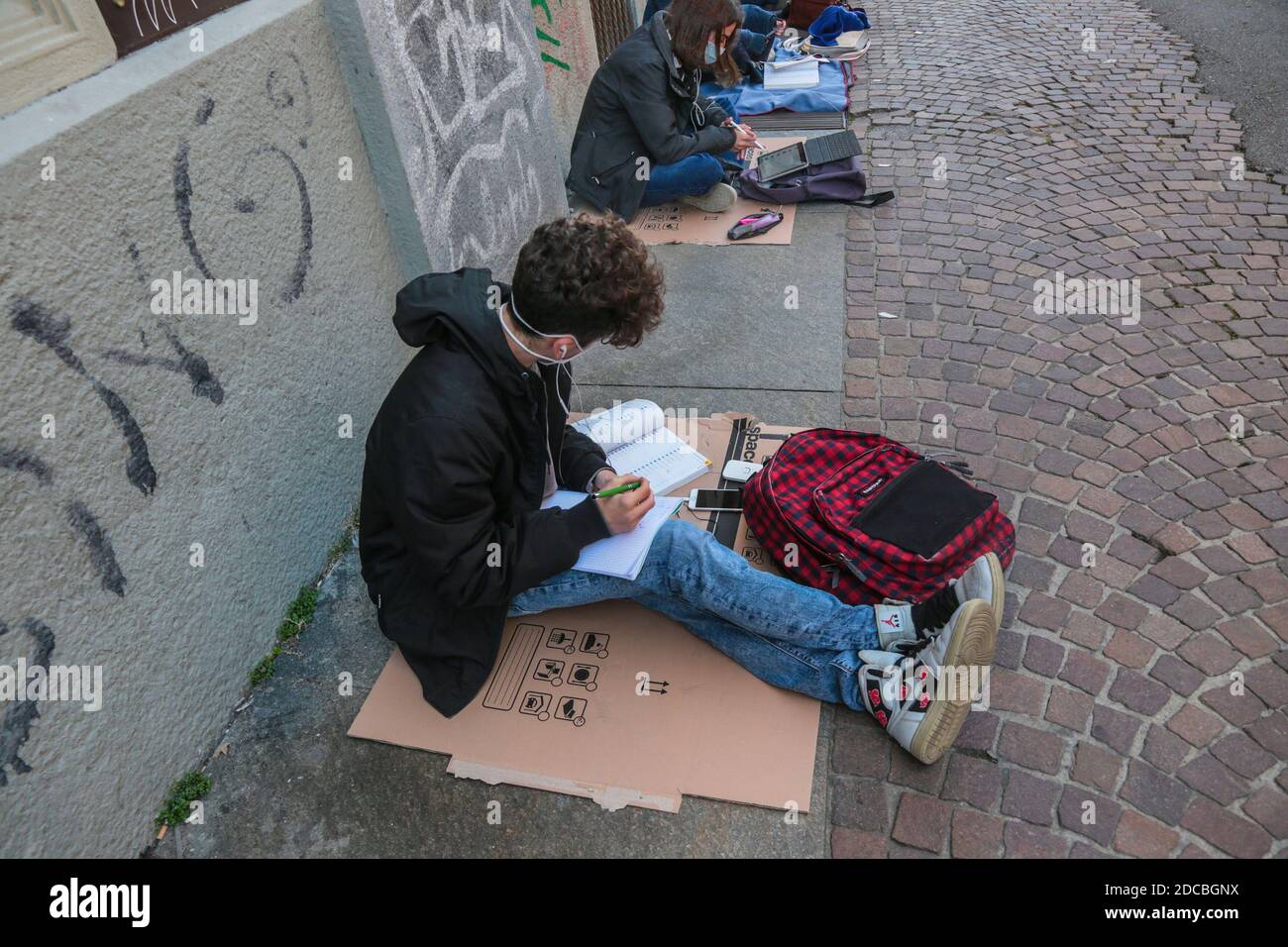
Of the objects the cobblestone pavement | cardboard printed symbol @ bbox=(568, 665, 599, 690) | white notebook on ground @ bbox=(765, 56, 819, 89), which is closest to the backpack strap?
the cobblestone pavement

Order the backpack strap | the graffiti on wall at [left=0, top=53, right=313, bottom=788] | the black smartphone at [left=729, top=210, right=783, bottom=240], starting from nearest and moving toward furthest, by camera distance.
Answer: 1. the graffiti on wall at [left=0, top=53, right=313, bottom=788]
2. the black smartphone at [left=729, top=210, right=783, bottom=240]
3. the backpack strap

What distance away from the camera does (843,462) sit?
2.95 meters

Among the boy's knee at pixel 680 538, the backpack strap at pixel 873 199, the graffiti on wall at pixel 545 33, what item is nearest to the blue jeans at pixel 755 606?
the boy's knee at pixel 680 538

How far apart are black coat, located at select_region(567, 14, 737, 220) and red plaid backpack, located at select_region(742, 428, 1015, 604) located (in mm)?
2696

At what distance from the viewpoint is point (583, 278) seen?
2.14 m

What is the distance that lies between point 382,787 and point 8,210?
5.63 ft

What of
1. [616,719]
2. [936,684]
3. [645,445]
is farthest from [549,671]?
[936,684]

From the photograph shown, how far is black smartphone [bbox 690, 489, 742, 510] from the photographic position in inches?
122

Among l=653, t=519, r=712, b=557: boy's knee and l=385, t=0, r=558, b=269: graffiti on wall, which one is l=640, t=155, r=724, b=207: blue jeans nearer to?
l=385, t=0, r=558, b=269: graffiti on wall

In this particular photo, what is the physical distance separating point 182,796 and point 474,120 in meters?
2.86

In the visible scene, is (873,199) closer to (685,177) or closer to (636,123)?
(685,177)

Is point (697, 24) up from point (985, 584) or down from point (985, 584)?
up

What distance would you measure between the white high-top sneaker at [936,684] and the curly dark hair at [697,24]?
12.7 feet

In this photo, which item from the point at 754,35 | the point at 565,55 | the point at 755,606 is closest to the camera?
the point at 755,606
